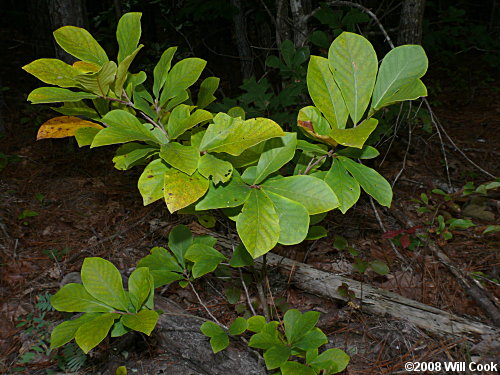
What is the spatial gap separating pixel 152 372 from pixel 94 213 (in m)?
1.40

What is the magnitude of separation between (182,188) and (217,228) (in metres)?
1.71

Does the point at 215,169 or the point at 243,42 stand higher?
the point at 215,169

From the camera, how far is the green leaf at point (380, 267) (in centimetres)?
208

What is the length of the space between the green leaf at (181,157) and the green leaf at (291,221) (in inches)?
7.9

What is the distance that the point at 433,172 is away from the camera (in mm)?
3117

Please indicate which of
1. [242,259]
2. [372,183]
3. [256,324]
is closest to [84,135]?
[242,259]

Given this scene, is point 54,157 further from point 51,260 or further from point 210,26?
point 210,26

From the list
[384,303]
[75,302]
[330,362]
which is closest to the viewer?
[75,302]

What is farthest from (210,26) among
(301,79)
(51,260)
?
(51,260)

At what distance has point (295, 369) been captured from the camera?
4.00 feet

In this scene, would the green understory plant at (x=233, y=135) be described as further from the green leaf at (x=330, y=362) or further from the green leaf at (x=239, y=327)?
the green leaf at (x=330, y=362)

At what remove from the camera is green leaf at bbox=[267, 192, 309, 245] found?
2.63 feet

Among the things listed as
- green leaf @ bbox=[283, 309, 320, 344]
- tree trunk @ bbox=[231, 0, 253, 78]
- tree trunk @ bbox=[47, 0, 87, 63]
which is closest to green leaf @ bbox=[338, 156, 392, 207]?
green leaf @ bbox=[283, 309, 320, 344]

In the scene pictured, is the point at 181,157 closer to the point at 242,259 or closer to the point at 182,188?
the point at 182,188
